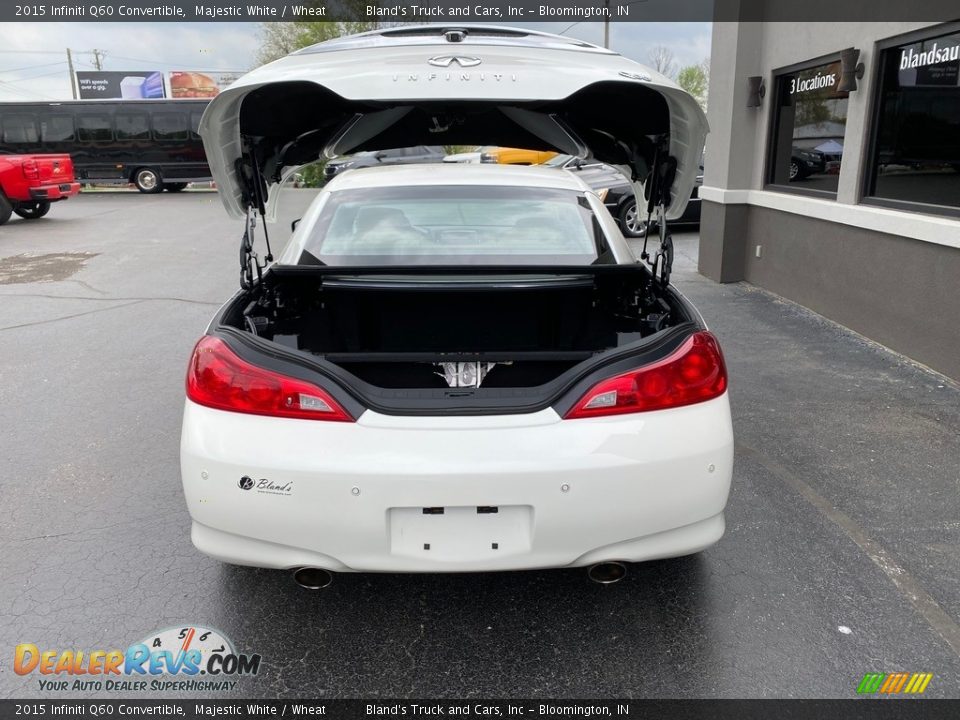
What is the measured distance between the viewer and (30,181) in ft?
48.3

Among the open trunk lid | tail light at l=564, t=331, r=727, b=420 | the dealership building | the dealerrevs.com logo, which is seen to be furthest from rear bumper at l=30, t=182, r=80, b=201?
tail light at l=564, t=331, r=727, b=420

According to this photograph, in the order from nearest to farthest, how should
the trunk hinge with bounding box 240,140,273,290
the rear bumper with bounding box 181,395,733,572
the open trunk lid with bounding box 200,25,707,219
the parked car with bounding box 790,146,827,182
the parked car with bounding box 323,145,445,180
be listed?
the rear bumper with bounding box 181,395,733,572 → the open trunk lid with bounding box 200,25,707,219 → the trunk hinge with bounding box 240,140,273,290 → the parked car with bounding box 790,146,827,182 → the parked car with bounding box 323,145,445,180

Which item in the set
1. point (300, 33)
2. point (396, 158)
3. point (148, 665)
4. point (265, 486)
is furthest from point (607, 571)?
point (300, 33)

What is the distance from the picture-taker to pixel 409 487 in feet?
6.98

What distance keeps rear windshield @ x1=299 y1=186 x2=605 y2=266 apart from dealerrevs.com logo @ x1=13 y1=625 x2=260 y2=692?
1719 millimetres

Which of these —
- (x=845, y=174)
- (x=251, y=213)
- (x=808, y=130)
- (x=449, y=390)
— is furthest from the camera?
(x=808, y=130)

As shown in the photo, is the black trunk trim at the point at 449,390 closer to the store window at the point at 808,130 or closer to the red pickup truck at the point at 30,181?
the store window at the point at 808,130

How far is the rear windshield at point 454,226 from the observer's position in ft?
11.3

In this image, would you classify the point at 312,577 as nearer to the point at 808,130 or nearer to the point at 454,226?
the point at 454,226

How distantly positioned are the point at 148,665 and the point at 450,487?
1237 mm

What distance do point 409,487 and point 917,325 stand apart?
4.89 meters

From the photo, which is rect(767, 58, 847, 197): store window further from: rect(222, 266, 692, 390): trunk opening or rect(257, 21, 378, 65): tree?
rect(257, 21, 378, 65): tree

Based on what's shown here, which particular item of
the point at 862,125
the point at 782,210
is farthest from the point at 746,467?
the point at 782,210

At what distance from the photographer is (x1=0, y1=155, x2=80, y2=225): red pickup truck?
1461 centimetres
